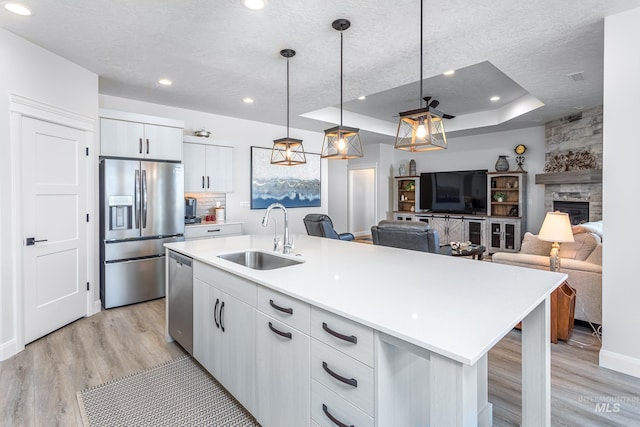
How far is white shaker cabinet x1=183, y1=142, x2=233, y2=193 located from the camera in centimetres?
485

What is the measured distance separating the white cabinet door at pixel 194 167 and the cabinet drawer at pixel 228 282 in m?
2.76

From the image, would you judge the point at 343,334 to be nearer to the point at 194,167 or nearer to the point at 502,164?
the point at 194,167

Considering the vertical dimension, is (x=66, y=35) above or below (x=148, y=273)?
above

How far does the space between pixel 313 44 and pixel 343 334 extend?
8.72ft

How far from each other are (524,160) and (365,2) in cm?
608

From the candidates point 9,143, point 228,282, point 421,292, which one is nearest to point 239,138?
point 9,143

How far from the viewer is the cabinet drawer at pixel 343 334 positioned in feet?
3.87

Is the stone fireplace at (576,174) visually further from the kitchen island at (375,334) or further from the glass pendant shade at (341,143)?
the kitchen island at (375,334)

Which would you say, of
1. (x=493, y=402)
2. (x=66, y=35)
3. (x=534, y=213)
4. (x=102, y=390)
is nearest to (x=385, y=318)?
(x=493, y=402)

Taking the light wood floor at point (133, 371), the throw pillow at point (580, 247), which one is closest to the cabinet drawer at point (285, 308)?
the light wood floor at point (133, 371)

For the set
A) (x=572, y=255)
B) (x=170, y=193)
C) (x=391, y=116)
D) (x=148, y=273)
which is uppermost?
(x=391, y=116)

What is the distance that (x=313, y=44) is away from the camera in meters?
3.00

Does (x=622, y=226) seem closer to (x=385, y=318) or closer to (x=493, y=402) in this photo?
(x=493, y=402)

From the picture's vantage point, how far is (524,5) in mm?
2383
